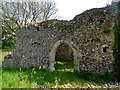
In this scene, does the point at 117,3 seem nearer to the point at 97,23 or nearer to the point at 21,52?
the point at 97,23

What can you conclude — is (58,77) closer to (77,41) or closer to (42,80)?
(42,80)

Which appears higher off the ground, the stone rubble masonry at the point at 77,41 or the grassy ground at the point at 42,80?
the stone rubble masonry at the point at 77,41

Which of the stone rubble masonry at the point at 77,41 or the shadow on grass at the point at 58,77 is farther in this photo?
the stone rubble masonry at the point at 77,41

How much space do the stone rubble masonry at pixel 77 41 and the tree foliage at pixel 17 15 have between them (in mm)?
9239

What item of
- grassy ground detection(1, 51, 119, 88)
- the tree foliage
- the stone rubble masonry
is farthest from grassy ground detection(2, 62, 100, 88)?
the tree foliage

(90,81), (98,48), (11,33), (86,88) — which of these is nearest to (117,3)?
(98,48)


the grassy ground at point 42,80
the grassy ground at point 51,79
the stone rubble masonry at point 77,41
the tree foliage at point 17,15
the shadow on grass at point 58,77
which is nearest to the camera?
the grassy ground at point 42,80

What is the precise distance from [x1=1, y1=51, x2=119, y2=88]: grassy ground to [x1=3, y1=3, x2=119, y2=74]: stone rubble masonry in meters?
0.63

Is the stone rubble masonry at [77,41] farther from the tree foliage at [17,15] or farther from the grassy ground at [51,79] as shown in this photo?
the tree foliage at [17,15]

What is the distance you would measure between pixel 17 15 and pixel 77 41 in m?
11.5

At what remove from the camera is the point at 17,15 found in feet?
78.5

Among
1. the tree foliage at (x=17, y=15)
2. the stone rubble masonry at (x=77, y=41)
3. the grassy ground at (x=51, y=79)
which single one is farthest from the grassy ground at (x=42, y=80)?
the tree foliage at (x=17, y=15)

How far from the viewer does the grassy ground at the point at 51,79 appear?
9.59 meters

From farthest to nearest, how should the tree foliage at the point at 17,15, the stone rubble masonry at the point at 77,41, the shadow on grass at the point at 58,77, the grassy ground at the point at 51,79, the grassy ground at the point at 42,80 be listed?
the tree foliage at the point at 17,15
the stone rubble masonry at the point at 77,41
the shadow on grass at the point at 58,77
the grassy ground at the point at 51,79
the grassy ground at the point at 42,80
